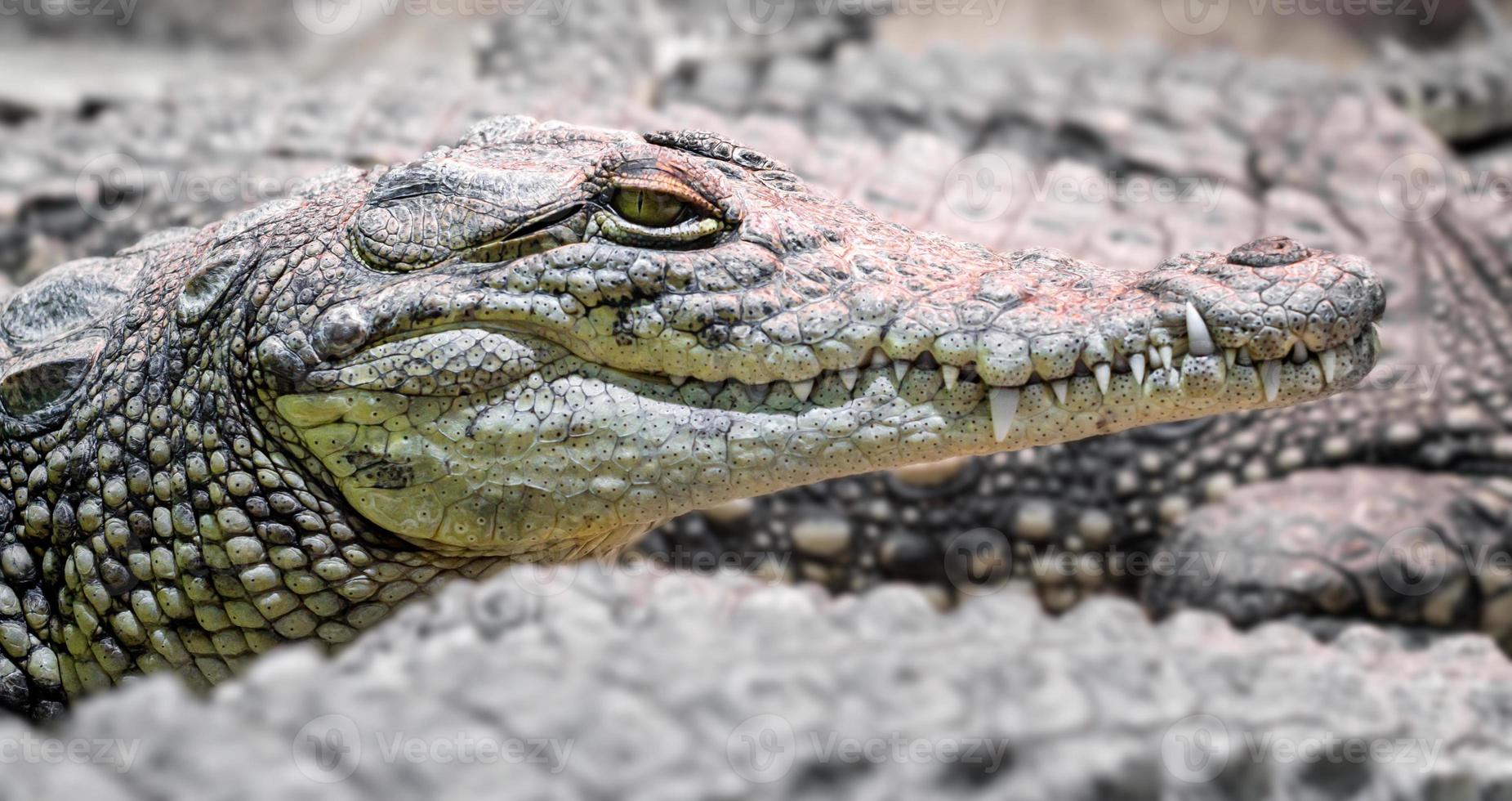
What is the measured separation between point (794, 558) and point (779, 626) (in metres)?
2.36

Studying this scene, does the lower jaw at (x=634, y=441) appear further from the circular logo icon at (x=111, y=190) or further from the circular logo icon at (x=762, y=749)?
the circular logo icon at (x=111, y=190)

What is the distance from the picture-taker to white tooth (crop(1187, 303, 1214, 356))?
8.18 feet

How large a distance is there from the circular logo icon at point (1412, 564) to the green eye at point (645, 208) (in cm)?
253

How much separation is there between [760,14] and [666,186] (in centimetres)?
377

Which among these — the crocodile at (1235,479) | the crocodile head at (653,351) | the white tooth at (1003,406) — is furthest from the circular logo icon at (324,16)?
the white tooth at (1003,406)

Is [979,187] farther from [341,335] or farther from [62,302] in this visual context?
[62,302]

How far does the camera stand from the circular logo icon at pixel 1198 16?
9648 millimetres

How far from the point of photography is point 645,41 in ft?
19.4

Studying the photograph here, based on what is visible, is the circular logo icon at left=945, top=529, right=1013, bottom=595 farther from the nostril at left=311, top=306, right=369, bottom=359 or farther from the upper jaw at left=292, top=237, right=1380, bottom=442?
the nostril at left=311, top=306, right=369, bottom=359

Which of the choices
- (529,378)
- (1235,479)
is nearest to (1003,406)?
(529,378)

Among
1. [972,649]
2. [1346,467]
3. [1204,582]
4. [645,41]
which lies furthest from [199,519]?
[645,41]

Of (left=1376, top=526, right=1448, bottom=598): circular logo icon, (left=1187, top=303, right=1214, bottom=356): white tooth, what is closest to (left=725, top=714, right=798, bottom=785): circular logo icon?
(left=1187, top=303, right=1214, bottom=356): white tooth

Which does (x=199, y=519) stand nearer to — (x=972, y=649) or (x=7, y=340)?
(x=7, y=340)

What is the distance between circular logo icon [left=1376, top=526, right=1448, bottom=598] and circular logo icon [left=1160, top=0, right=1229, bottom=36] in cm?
629
